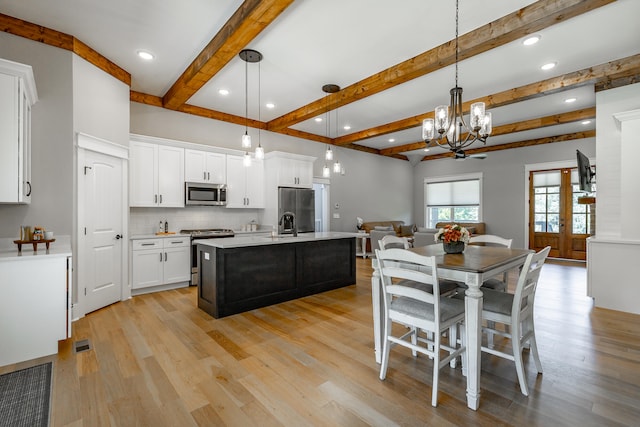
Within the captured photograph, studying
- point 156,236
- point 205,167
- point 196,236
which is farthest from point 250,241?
point 205,167

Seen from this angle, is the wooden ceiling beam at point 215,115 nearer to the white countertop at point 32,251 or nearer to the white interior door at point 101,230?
the white interior door at point 101,230

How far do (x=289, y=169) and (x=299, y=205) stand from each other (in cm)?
77

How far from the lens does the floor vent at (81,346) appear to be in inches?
106

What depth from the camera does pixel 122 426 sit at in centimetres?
174

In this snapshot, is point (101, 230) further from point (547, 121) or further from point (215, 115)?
point (547, 121)

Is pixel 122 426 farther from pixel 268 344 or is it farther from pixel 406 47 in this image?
pixel 406 47

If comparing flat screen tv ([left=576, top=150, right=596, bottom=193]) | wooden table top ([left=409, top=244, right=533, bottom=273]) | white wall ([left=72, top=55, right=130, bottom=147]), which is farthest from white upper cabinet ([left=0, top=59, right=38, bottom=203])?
flat screen tv ([left=576, top=150, right=596, bottom=193])

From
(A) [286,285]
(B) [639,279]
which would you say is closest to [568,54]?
(B) [639,279]

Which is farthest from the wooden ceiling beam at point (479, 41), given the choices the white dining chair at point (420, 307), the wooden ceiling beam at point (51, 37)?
the wooden ceiling beam at point (51, 37)

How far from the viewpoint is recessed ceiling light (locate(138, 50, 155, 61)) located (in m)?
3.66

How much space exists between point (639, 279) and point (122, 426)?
5.46 metres

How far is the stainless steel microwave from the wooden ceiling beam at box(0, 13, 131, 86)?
1.96 metres

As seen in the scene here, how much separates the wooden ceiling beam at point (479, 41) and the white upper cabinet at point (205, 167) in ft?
7.56

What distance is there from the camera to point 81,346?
2.76 metres
